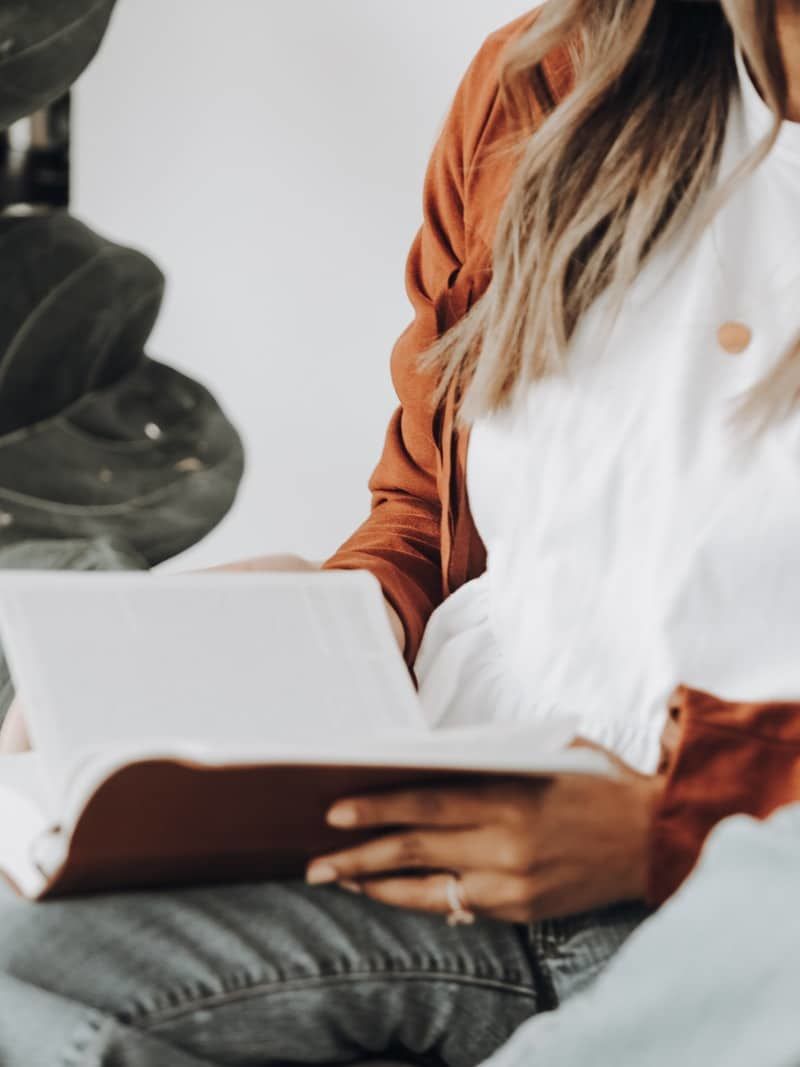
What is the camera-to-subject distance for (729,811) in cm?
75

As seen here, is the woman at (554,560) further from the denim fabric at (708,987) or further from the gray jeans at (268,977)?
the denim fabric at (708,987)

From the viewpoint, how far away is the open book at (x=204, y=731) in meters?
0.61

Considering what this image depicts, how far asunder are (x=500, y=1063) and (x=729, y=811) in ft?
0.74

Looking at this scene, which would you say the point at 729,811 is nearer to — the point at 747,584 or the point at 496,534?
the point at 747,584

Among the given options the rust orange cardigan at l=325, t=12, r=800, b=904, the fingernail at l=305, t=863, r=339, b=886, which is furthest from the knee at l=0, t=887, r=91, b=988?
the rust orange cardigan at l=325, t=12, r=800, b=904

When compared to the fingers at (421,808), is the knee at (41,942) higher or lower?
lower

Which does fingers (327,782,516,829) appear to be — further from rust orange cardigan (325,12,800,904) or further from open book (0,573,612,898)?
rust orange cardigan (325,12,800,904)

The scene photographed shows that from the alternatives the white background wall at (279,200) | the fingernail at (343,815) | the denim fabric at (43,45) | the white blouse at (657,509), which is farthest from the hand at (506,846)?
the denim fabric at (43,45)

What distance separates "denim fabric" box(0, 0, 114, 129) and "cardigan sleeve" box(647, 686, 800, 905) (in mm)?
1022

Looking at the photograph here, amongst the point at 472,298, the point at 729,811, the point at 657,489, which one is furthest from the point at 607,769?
the point at 472,298

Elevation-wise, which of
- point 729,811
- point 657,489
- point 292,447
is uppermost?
point 657,489

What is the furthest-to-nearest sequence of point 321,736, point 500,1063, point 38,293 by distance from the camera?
point 38,293 < point 321,736 < point 500,1063

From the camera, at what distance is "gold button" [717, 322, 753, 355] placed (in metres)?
0.84

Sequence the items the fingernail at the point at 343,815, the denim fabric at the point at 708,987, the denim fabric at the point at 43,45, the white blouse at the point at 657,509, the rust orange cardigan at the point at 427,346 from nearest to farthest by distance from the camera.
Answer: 1. the denim fabric at the point at 708,987
2. the fingernail at the point at 343,815
3. the white blouse at the point at 657,509
4. the rust orange cardigan at the point at 427,346
5. the denim fabric at the point at 43,45
